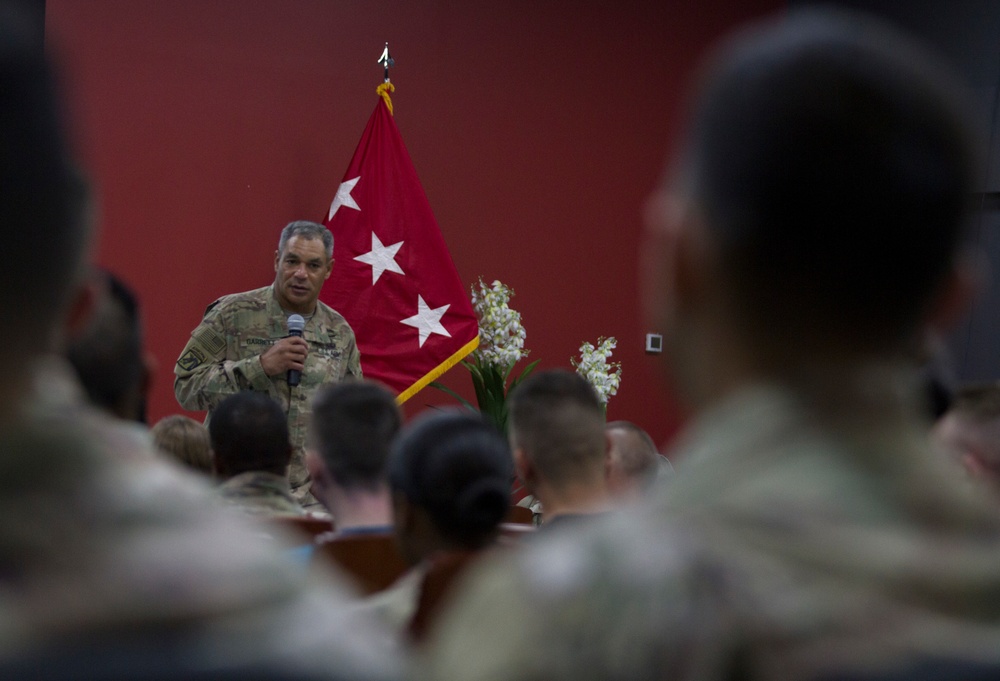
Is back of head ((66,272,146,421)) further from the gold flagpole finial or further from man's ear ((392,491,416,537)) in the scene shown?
the gold flagpole finial

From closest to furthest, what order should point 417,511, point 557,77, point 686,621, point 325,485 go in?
point 686,621, point 417,511, point 325,485, point 557,77

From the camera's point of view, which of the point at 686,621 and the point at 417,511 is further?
the point at 417,511

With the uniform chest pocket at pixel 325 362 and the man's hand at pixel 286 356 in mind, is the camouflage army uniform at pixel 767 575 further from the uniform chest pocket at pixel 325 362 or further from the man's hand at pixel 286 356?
the uniform chest pocket at pixel 325 362

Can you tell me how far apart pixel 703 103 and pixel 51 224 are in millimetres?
362

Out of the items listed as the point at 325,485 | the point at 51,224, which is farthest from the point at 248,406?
the point at 51,224

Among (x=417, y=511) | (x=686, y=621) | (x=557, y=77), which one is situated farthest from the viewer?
(x=557, y=77)

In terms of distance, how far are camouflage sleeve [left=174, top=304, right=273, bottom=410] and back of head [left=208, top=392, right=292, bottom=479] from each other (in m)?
1.70

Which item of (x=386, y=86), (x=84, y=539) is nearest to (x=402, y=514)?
(x=84, y=539)

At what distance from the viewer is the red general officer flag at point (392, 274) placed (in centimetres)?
508

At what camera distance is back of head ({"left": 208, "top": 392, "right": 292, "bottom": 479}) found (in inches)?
87.8

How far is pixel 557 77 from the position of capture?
6445 mm

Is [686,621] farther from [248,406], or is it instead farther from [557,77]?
[557,77]

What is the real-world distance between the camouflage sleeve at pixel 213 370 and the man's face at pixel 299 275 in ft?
0.87

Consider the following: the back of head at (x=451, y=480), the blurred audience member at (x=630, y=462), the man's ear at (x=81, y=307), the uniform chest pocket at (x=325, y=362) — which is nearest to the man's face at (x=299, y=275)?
the uniform chest pocket at (x=325, y=362)
